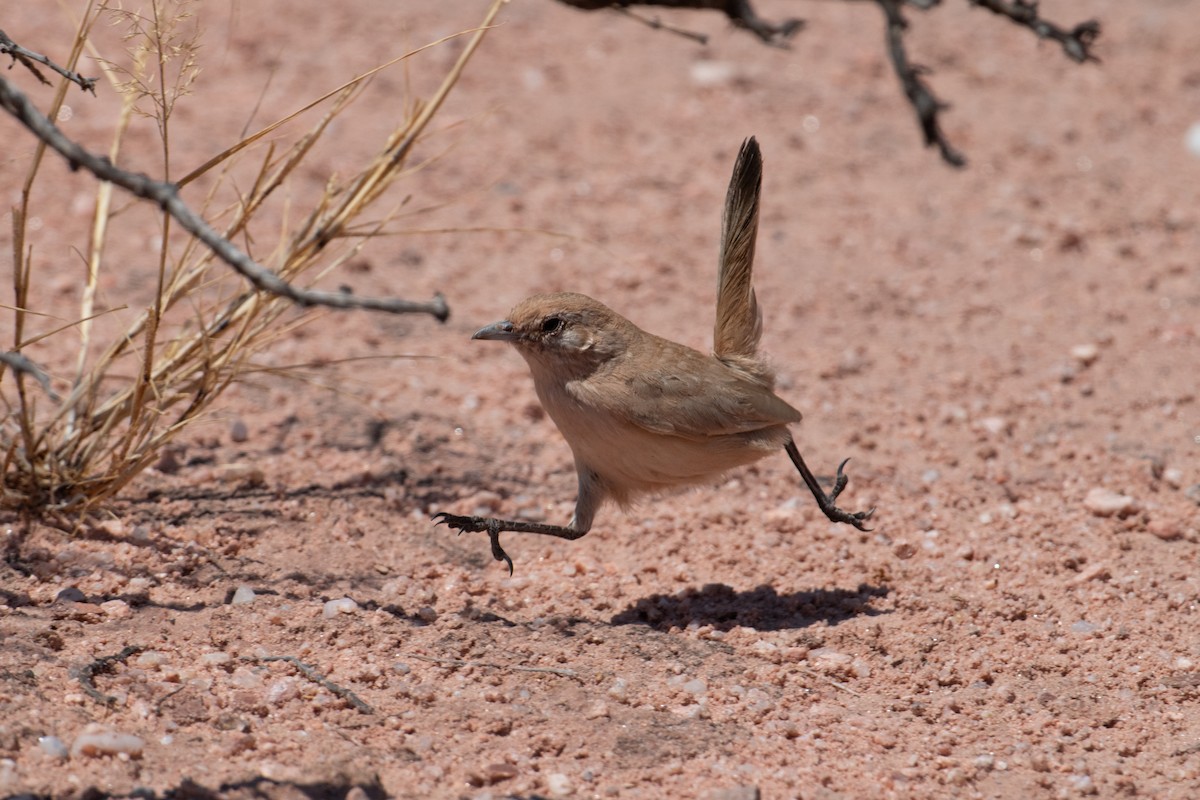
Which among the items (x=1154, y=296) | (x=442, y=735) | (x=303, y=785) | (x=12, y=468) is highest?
(x=12, y=468)

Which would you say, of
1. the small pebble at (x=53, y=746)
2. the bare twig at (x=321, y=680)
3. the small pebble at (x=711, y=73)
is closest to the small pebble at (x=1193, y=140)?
the small pebble at (x=711, y=73)

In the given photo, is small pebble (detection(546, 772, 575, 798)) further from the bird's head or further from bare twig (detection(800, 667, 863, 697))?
the bird's head

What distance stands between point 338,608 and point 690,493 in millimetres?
1768

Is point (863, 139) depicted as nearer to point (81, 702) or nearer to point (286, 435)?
point (286, 435)

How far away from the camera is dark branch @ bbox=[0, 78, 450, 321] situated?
215cm

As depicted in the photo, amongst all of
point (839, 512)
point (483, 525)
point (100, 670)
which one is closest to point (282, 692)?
point (100, 670)

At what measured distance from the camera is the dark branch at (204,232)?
7.07 ft

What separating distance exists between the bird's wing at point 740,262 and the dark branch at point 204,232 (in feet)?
8.66

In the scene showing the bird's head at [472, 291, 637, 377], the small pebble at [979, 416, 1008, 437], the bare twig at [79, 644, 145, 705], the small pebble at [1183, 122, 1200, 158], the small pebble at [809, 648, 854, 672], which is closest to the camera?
the bare twig at [79, 644, 145, 705]

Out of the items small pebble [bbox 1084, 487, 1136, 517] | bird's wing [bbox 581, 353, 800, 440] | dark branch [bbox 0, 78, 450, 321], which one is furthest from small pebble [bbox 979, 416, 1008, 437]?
dark branch [bbox 0, 78, 450, 321]

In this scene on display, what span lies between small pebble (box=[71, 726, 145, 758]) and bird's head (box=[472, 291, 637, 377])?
1869mm

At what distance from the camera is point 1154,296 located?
662 cm

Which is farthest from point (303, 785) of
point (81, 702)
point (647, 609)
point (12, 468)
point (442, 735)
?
point (12, 468)

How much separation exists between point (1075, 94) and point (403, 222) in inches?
189
